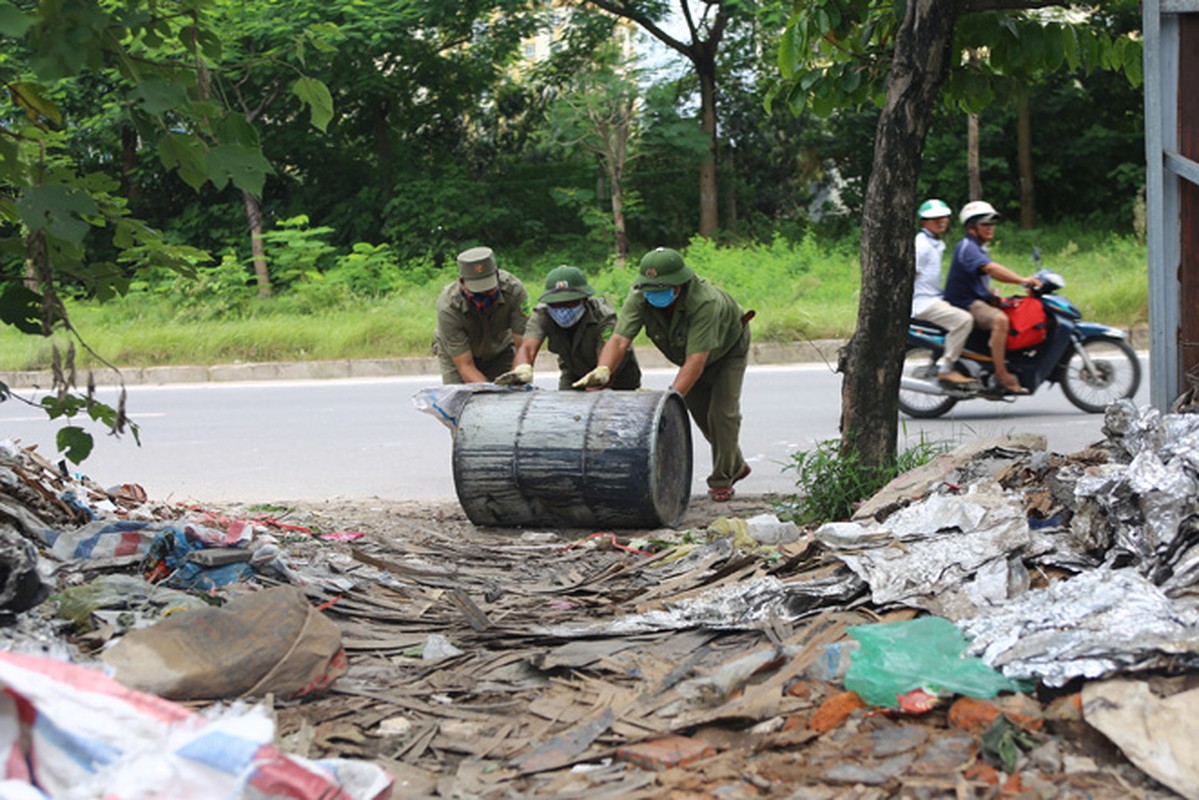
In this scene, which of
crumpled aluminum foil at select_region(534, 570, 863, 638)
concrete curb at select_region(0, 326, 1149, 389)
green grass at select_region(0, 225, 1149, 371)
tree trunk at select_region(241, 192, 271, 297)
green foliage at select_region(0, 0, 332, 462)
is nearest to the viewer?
green foliage at select_region(0, 0, 332, 462)

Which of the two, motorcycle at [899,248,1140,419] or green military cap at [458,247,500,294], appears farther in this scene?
motorcycle at [899,248,1140,419]

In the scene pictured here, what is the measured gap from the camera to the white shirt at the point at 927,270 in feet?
29.1

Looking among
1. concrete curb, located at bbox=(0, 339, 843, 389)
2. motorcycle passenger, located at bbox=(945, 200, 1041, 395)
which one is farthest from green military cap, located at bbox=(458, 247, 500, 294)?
concrete curb, located at bbox=(0, 339, 843, 389)

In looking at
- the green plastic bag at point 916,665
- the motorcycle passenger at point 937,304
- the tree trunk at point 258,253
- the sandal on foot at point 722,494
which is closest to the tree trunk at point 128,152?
the tree trunk at point 258,253

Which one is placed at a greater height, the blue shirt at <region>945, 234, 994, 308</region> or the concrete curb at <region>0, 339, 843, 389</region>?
the blue shirt at <region>945, 234, 994, 308</region>

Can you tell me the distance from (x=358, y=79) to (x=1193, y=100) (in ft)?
55.8

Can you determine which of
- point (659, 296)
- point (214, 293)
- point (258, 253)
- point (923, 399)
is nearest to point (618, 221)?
point (258, 253)

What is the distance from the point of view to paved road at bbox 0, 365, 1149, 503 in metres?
7.94

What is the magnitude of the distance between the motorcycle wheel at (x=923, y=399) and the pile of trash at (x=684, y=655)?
409cm

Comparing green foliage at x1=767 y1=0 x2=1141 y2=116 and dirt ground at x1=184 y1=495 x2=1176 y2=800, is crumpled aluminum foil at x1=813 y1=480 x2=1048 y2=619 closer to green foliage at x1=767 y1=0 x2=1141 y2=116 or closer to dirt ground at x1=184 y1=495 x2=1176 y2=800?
dirt ground at x1=184 y1=495 x2=1176 y2=800

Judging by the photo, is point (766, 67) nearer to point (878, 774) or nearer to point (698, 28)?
point (698, 28)

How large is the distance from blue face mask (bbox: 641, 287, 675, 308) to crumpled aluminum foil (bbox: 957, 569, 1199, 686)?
10.7 feet

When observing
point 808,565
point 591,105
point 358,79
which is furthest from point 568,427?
point 358,79

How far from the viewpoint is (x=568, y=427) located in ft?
19.2
